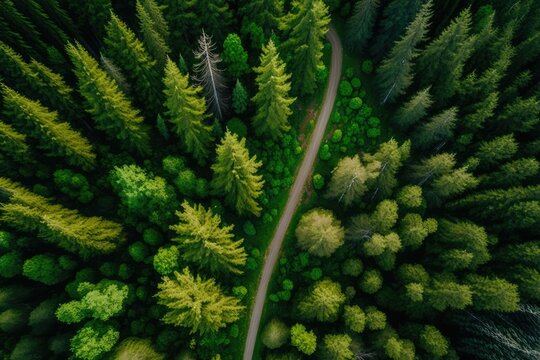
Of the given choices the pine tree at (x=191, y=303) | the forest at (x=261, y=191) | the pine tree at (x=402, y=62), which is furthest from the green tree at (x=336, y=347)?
the pine tree at (x=402, y=62)

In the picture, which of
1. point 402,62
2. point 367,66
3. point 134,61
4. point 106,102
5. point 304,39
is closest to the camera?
point 106,102

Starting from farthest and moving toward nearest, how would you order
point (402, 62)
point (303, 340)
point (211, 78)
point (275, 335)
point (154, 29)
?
point (402, 62) → point (154, 29) → point (275, 335) → point (211, 78) → point (303, 340)

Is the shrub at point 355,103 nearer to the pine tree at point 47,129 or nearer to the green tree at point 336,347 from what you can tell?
the green tree at point 336,347

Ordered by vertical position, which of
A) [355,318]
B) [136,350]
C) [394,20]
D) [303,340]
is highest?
[394,20]

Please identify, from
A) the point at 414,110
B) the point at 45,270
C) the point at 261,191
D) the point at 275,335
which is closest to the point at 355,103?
the point at 414,110

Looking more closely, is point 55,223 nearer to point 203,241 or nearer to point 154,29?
point 203,241

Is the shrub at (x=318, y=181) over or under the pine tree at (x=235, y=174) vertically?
under

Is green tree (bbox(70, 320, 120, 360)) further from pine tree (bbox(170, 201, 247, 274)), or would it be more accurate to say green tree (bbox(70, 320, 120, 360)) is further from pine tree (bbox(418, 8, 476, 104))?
pine tree (bbox(418, 8, 476, 104))
